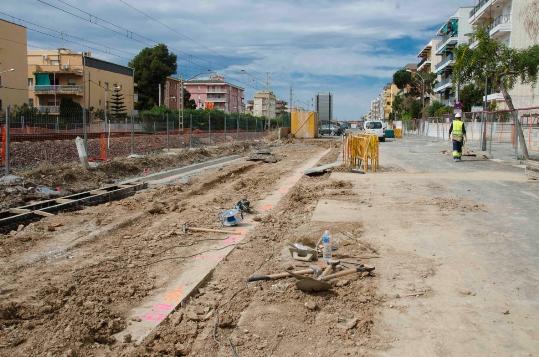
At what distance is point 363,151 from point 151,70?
78.0m

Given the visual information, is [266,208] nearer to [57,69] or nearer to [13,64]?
[13,64]

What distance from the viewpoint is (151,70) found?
91125mm

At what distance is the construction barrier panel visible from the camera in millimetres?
53688

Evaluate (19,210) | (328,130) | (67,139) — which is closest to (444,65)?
(328,130)

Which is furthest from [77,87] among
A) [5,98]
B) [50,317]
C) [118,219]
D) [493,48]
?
[50,317]

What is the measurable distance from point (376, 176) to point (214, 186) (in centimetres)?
484

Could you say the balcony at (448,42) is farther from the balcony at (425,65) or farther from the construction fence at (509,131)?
the construction fence at (509,131)

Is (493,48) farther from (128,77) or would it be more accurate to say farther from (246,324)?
(128,77)

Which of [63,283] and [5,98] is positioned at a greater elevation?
[5,98]

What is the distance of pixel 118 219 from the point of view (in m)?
10.3

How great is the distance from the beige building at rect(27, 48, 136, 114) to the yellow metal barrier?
65.6 meters

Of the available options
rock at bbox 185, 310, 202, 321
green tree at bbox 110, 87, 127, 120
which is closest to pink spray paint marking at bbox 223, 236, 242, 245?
rock at bbox 185, 310, 202, 321

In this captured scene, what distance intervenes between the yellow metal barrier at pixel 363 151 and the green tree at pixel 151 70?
76.2m

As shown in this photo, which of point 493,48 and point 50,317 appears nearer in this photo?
point 50,317
